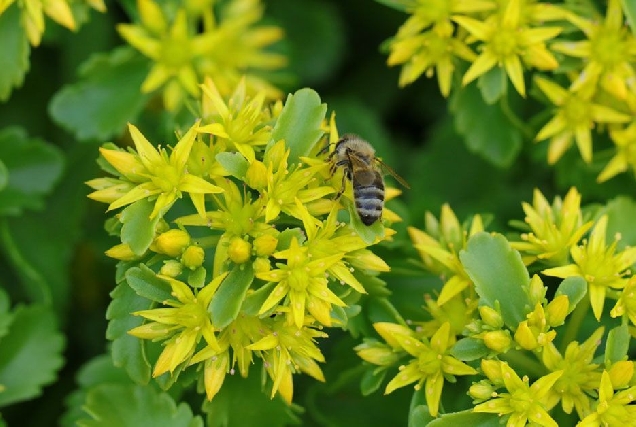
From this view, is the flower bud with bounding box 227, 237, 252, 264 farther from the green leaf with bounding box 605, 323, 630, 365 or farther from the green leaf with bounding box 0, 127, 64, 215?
the green leaf with bounding box 0, 127, 64, 215

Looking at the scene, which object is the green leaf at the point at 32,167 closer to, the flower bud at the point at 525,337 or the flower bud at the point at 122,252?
the flower bud at the point at 122,252

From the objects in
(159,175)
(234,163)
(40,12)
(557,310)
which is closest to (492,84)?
(557,310)

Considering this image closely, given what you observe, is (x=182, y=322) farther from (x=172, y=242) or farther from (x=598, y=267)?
(x=598, y=267)

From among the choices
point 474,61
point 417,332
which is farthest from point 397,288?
point 474,61

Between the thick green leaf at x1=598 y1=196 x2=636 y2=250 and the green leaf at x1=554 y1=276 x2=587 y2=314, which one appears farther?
the thick green leaf at x1=598 y1=196 x2=636 y2=250

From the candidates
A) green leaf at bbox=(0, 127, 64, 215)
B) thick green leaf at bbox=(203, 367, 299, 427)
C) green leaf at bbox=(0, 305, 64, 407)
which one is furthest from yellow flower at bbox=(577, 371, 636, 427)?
green leaf at bbox=(0, 127, 64, 215)

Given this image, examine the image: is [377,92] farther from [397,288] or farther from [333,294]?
[333,294]

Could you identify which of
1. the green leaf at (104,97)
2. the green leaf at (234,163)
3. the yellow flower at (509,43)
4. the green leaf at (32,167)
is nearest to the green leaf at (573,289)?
the yellow flower at (509,43)
